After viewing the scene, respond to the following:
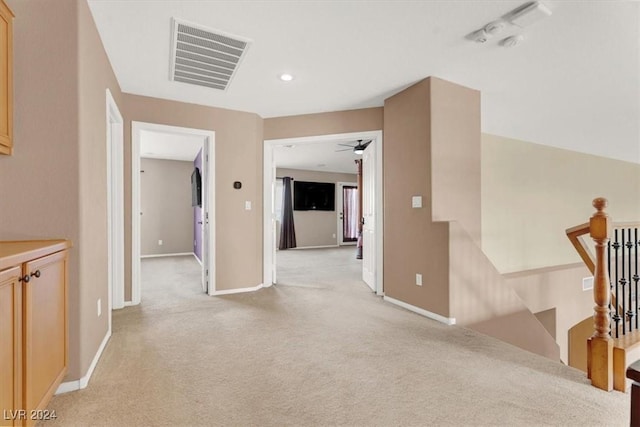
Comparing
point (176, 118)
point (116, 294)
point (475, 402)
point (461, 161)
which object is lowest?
point (475, 402)

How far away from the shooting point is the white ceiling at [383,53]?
2082 millimetres

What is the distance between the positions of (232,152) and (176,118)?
28.7 inches

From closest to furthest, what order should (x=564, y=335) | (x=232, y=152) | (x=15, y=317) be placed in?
(x=15, y=317) < (x=232, y=152) < (x=564, y=335)

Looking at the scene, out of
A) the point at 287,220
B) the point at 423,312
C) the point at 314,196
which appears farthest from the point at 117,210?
the point at 314,196

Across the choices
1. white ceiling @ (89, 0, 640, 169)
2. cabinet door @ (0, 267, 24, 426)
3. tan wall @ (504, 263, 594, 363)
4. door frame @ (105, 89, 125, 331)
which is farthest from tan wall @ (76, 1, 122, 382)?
tan wall @ (504, 263, 594, 363)

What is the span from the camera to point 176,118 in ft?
12.1

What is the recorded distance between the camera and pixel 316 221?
9453mm

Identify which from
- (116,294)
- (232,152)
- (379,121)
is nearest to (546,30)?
(379,121)

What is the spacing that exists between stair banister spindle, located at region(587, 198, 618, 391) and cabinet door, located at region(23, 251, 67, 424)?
2930 mm

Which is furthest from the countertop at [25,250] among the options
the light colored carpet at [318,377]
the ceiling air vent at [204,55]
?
the ceiling air vent at [204,55]

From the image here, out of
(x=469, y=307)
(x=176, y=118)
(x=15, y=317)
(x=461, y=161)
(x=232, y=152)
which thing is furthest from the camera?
(x=232, y=152)

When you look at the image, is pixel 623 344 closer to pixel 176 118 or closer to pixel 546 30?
pixel 546 30

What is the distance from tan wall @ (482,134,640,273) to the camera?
195 inches

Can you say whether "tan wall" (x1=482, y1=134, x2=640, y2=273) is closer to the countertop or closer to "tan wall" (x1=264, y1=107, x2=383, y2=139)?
"tan wall" (x1=264, y1=107, x2=383, y2=139)
